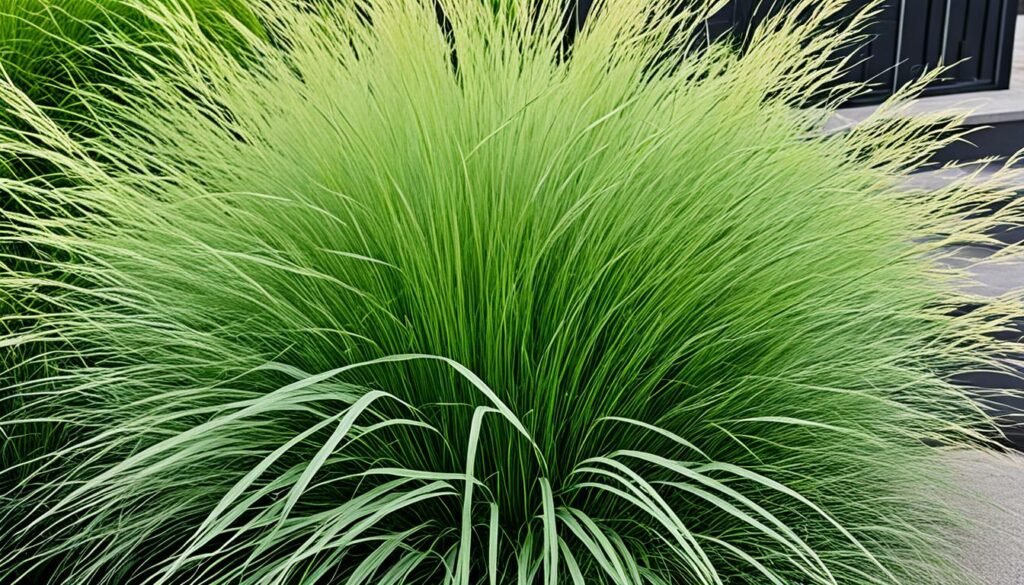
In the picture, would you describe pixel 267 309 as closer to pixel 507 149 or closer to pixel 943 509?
pixel 507 149

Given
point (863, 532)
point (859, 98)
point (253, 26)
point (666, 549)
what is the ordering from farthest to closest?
point (859, 98) → point (253, 26) → point (863, 532) → point (666, 549)

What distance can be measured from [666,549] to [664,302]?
229mm

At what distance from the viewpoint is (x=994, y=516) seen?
1.28 m

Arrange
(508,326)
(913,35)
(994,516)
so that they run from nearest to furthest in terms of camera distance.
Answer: (508,326)
(994,516)
(913,35)

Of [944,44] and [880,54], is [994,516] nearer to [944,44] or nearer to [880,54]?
[880,54]

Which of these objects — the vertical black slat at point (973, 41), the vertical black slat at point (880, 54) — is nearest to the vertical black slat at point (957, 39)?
the vertical black slat at point (973, 41)

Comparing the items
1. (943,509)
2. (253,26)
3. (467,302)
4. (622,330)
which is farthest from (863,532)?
(253,26)

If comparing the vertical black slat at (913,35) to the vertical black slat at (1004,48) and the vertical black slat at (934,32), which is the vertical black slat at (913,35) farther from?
the vertical black slat at (1004,48)

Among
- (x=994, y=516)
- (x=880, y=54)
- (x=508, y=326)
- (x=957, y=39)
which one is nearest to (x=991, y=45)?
(x=957, y=39)

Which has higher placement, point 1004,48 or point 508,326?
point 1004,48

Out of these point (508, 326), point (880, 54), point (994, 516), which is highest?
point (880, 54)

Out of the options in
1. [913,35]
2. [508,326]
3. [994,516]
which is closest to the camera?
[508,326]

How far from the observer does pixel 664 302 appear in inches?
33.4

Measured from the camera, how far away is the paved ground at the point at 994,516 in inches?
45.3
